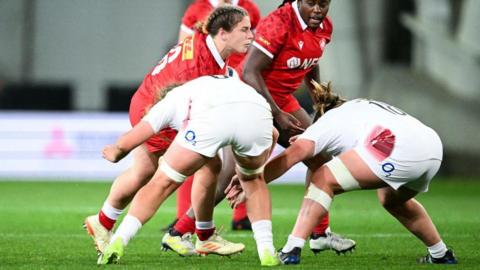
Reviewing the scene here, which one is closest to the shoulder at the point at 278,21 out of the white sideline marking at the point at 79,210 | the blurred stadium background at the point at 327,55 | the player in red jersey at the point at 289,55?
the player in red jersey at the point at 289,55

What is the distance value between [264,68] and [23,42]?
35.0 feet

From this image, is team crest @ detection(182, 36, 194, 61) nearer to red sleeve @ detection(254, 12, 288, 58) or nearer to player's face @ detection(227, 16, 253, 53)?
player's face @ detection(227, 16, 253, 53)

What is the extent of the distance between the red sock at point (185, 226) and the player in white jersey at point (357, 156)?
2.92 ft

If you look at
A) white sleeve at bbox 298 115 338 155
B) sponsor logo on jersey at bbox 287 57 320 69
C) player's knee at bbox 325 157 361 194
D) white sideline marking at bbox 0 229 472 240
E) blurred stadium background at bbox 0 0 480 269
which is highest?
white sleeve at bbox 298 115 338 155

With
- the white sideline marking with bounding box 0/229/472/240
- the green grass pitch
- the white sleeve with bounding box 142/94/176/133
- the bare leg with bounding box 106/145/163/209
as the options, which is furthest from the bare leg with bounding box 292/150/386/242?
the white sideline marking with bounding box 0/229/472/240

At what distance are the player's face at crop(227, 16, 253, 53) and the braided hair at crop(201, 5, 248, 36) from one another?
0.08 ft

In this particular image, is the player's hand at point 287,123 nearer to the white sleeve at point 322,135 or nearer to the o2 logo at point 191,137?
the white sleeve at point 322,135

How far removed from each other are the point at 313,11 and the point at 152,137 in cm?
146

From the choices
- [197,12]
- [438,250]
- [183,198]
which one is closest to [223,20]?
[438,250]

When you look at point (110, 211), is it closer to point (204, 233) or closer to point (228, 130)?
point (204, 233)

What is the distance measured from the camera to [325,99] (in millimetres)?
6871

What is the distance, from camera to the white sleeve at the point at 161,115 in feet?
20.7

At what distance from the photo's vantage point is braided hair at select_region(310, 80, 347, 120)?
6.84 m

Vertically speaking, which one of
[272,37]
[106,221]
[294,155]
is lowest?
[106,221]
